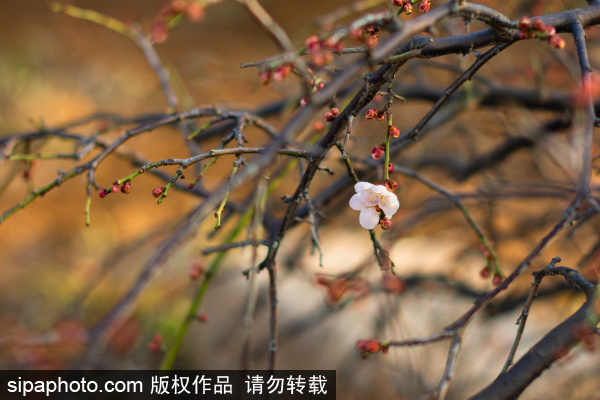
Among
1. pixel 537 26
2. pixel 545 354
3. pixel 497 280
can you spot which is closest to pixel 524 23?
pixel 537 26

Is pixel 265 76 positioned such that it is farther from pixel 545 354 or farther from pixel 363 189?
pixel 545 354

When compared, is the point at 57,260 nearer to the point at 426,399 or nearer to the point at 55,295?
the point at 55,295

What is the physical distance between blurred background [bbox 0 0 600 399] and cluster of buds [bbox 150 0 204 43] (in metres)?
0.37

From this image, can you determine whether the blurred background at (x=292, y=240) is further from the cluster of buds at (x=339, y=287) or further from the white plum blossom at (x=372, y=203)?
the white plum blossom at (x=372, y=203)

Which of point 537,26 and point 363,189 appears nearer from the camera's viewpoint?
point 537,26

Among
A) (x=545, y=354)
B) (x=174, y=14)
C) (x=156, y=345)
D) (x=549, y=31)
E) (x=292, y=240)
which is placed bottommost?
(x=545, y=354)

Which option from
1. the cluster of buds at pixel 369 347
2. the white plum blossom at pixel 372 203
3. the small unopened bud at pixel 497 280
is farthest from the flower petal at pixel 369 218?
the small unopened bud at pixel 497 280

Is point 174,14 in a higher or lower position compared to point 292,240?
lower

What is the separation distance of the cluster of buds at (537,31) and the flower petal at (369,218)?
313mm

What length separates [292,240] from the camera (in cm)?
280

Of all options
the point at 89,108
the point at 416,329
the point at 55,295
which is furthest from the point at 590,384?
the point at 89,108

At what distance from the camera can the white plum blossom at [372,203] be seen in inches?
28.5

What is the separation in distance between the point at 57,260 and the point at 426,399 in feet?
13.7

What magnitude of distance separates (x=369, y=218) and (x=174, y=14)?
0.56m
